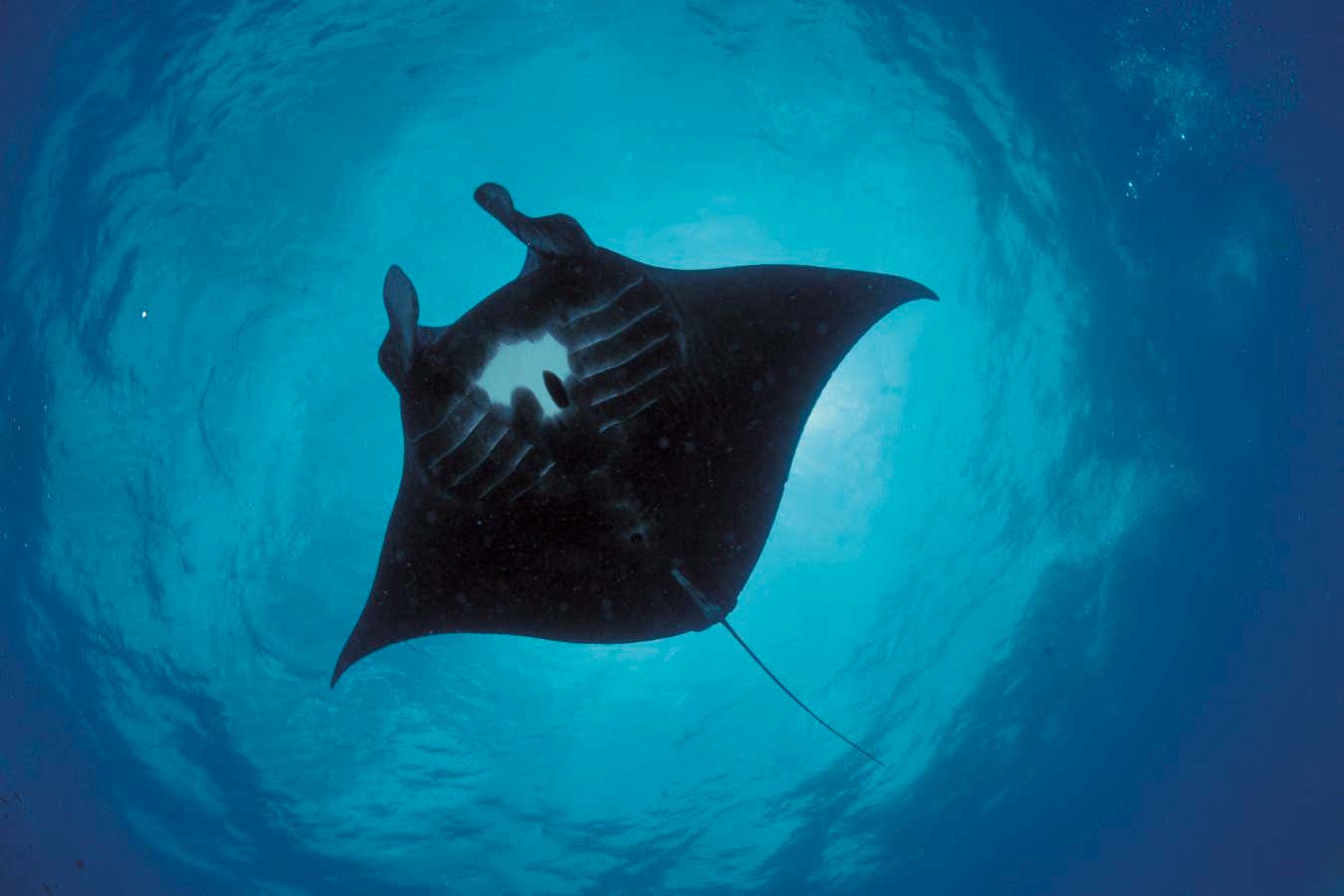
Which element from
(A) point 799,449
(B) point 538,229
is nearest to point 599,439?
(B) point 538,229

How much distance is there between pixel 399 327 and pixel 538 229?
79 centimetres

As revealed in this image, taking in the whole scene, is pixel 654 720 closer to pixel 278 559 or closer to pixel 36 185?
pixel 278 559

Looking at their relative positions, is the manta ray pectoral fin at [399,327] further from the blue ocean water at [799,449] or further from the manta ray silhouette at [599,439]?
the blue ocean water at [799,449]

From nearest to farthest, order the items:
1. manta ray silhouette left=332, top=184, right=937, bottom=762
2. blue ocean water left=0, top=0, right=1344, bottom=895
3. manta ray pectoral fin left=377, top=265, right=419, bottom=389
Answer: manta ray pectoral fin left=377, top=265, right=419, bottom=389, manta ray silhouette left=332, top=184, right=937, bottom=762, blue ocean water left=0, top=0, right=1344, bottom=895

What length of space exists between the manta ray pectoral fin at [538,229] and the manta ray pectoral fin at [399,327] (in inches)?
21.1

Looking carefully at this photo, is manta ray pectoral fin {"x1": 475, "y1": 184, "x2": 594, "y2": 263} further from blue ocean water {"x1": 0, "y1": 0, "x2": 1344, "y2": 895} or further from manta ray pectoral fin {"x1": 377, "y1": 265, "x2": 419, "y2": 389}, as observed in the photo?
blue ocean water {"x1": 0, "y1": 0, "x2": 1344, "y2": 895}

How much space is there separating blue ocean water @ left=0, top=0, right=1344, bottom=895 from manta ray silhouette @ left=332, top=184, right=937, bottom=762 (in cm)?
521

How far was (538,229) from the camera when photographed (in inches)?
147

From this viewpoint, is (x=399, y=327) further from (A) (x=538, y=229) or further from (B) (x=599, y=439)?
(B) (x=599, y=439)

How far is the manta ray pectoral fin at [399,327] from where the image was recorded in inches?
143

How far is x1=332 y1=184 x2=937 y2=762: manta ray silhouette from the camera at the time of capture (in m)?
3.79

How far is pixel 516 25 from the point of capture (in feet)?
27.0

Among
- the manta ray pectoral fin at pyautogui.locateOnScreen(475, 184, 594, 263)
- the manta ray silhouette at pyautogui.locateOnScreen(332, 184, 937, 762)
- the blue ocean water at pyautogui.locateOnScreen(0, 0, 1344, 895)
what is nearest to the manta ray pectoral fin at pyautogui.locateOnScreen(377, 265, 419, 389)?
the manta ray silhouette at pyautogui.locateOnScreen(332, 184, 937, 762)

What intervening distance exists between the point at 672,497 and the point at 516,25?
6315 mm
